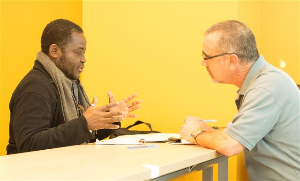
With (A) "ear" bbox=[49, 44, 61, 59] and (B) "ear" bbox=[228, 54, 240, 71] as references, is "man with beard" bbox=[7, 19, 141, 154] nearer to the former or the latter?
(A) "ear" bbox=[49, 44, 61, 59]

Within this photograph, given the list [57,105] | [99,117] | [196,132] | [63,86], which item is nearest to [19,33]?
[63,86]

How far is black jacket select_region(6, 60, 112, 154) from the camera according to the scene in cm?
185

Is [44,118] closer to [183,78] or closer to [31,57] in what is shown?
[183,78]

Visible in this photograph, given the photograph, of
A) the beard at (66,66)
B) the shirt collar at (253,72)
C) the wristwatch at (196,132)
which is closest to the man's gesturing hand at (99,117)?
the wristwatch at (196,132)

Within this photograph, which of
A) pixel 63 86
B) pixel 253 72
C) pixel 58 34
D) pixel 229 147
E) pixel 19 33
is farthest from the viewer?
pixel 19 33

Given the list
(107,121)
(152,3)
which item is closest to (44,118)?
(107,121)

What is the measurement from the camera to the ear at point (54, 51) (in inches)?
90.3

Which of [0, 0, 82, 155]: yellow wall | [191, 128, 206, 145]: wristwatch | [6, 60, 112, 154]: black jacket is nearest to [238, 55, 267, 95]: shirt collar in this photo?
[191, 128, 206, 145]: wristwatch

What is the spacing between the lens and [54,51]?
230cm

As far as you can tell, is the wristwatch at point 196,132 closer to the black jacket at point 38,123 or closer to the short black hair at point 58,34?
the black jacket at point 38,123

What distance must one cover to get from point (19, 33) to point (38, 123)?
6.50ft

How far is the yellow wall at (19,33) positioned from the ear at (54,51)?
1.43m

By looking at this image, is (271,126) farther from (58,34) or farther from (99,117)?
(58,34)

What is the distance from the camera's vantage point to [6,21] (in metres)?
3.59
